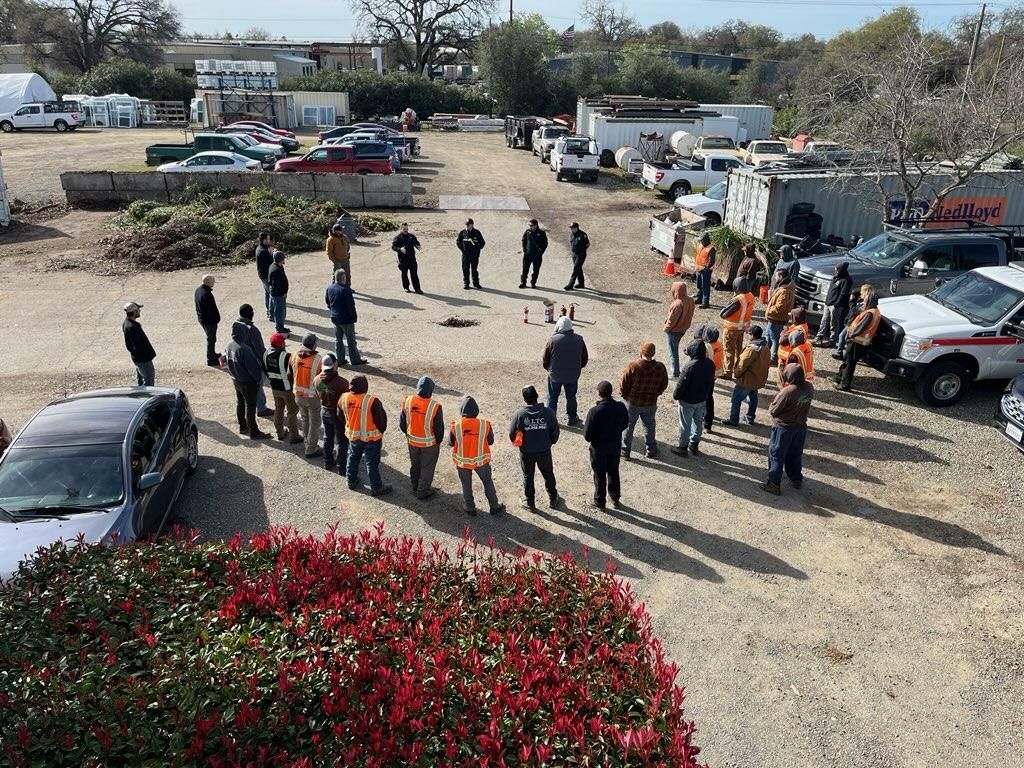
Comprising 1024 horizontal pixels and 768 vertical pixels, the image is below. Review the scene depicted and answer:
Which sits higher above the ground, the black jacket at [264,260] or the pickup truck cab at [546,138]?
the pickup truck cab at [546,138]

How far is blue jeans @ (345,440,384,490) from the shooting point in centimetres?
862

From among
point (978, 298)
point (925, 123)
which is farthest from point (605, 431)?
point (925, 123)

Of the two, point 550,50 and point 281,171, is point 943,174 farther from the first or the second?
point 550,50

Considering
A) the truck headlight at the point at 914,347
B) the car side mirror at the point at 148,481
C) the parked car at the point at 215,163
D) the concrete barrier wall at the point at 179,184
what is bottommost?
the car side mirror at the point at 148,481

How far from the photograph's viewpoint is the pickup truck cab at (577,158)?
3058 cm

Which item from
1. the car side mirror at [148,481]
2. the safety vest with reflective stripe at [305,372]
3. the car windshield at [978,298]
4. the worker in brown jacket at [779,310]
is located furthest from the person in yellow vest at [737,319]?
the car side mirror at [148,481]

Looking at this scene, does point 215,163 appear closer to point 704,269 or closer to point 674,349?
point 704,269

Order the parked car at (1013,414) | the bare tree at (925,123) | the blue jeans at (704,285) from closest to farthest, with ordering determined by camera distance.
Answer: the parked car at (1013,414)
the blue jeans at (704,285)
the bare tree at (925,123)

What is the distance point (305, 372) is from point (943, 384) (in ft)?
30.0

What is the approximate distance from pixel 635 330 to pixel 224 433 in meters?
7.80

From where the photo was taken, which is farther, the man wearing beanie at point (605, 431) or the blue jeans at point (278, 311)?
the blue jeans at point (278, 311)

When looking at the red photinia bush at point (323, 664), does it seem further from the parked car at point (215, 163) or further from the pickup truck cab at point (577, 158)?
the pickup truck cab at point (577, 158)

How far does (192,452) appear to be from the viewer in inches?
359

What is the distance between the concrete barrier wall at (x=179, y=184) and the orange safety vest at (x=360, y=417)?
17145 mm
